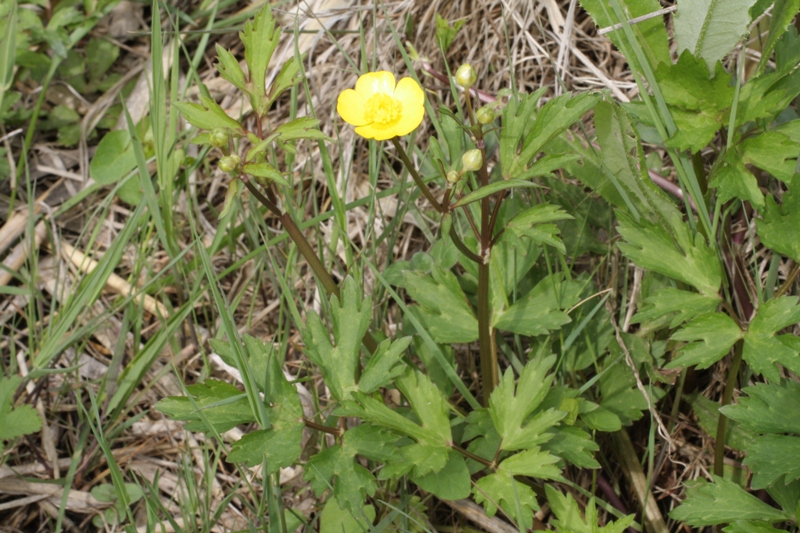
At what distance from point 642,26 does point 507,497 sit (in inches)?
60.9

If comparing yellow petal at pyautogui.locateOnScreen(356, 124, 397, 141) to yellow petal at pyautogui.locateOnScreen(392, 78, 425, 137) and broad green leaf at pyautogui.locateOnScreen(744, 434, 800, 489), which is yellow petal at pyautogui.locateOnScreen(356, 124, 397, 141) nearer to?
yellow petal at pyautogui.locateOnScreen(392, 78, 425, 137)

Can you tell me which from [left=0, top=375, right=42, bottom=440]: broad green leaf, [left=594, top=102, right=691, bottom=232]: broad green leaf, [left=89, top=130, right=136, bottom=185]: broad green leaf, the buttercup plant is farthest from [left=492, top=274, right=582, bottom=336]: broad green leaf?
[left=89, top=130, right=136, bottom=185]: broad green leaf

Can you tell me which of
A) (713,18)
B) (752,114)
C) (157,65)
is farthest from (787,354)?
(157,65)

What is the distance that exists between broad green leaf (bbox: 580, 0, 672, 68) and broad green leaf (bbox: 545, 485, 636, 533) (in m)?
1.37

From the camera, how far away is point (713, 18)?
2252 millimetres

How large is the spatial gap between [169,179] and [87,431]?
1.04 meters

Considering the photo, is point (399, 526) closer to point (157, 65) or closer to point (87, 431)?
point (87, 431)

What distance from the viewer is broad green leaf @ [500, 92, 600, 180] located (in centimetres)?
197

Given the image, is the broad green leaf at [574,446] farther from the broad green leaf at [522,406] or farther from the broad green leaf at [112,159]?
the broad green leaf at [112,159]

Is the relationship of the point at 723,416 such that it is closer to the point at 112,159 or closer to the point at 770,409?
the point at 770,409

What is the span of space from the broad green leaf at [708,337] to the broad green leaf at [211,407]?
4.00 ft

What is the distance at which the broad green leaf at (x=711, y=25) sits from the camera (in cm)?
222

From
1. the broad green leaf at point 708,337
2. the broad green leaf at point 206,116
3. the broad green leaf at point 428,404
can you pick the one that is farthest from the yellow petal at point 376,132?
the broad green leaf at point 708,337

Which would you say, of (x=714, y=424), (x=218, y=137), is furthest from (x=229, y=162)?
(x=714, y=424)
